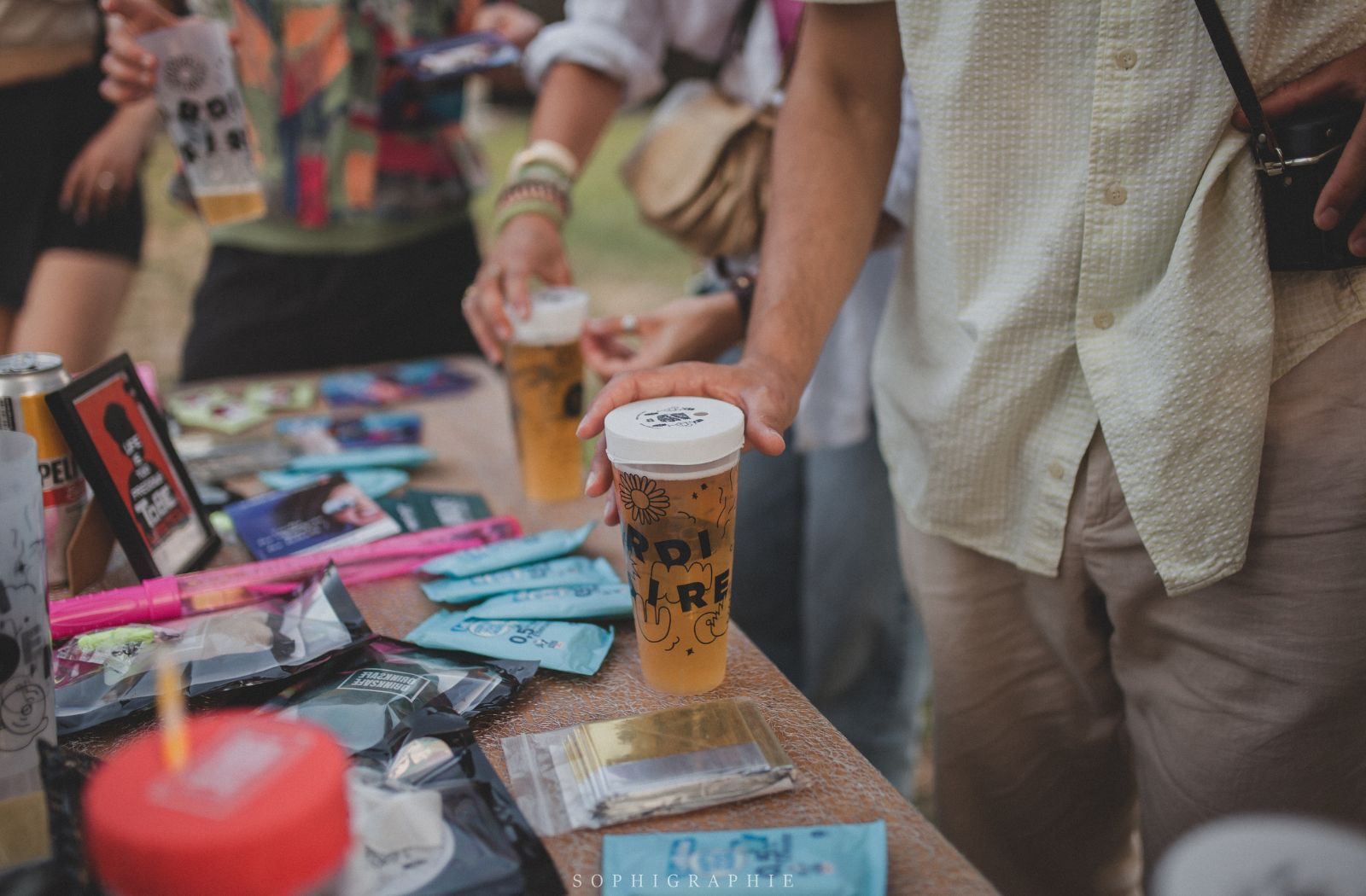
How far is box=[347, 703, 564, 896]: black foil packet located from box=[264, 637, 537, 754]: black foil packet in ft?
0.07

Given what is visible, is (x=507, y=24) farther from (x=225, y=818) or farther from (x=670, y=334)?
(x=225, y=818)

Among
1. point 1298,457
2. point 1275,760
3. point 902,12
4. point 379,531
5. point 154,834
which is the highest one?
point 902,12

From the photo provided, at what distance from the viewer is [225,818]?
0.35m

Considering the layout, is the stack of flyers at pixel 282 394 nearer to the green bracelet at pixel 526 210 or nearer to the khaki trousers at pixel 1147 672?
the green bracelet at pixel 526 210

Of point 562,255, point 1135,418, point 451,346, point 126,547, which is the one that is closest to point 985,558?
point 1135,418

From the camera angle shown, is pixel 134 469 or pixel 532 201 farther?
pixel 532 201

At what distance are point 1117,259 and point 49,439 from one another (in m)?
0.88

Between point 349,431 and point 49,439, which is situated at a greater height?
point 49,439

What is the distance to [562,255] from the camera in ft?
4.33

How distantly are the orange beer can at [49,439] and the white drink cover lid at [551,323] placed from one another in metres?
0.42

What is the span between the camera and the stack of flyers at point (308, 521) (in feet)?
3.18

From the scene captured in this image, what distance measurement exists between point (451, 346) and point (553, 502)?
803 millimetres

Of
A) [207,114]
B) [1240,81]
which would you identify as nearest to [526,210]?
[207,114]

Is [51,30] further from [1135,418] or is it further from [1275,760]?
[1275,760]
